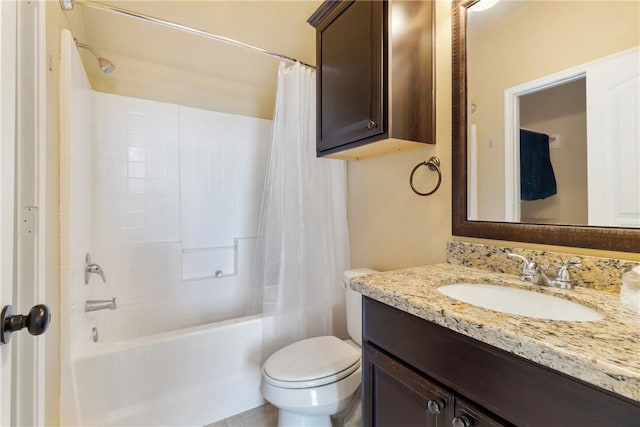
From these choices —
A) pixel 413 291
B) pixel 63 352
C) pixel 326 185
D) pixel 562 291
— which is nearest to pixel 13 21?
pixel 413 291

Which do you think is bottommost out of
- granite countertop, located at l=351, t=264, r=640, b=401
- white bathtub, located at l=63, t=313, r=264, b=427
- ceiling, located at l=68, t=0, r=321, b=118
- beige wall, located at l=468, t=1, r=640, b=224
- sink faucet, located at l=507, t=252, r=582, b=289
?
white bathtub, located at l=63, t=313, r=264, b=427

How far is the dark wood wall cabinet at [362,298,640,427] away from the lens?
0.46 m

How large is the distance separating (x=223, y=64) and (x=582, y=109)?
2.11 m

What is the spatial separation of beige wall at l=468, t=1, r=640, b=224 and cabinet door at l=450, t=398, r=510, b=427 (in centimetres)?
71

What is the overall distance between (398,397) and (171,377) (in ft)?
4.02

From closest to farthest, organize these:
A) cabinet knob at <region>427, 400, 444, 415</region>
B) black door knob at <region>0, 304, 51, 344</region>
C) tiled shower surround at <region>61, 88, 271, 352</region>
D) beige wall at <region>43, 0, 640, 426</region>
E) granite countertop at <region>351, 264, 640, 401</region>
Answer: granite countertop at <region>351, 264, 640, 401</region> < black door knob at <region>0, 304, 51, 344</region> < cabinet knob at <region>427, 400, 444, 415</region> < beige wall at <region>43, 0, 640, 426</region> < tiled shower surround at <region>61, 88, 271, 352</region>

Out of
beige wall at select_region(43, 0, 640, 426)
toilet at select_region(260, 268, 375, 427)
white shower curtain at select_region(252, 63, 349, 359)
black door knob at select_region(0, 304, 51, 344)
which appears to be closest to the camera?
black door knob at select_region(0, 304, 51, 344)

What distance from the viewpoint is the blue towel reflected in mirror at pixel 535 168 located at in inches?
38.1

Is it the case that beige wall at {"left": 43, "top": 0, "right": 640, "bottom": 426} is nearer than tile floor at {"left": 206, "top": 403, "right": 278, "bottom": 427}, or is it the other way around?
beige wall at {"left": 43, "top": 0, "right": 640, "bottom": 426}

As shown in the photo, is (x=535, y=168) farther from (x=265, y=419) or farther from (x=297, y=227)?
(x=265, y=419)

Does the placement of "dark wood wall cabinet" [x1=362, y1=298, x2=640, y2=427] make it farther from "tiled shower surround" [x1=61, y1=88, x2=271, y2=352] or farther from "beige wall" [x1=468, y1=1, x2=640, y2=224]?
"tiled shower surround" [x1=61, y1=88, x2=271, y2=352]

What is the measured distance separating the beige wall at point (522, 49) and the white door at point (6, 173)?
1.38 metres

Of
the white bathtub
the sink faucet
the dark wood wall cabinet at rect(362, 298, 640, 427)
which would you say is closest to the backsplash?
the sink faucet

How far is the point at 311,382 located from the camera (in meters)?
1.23
